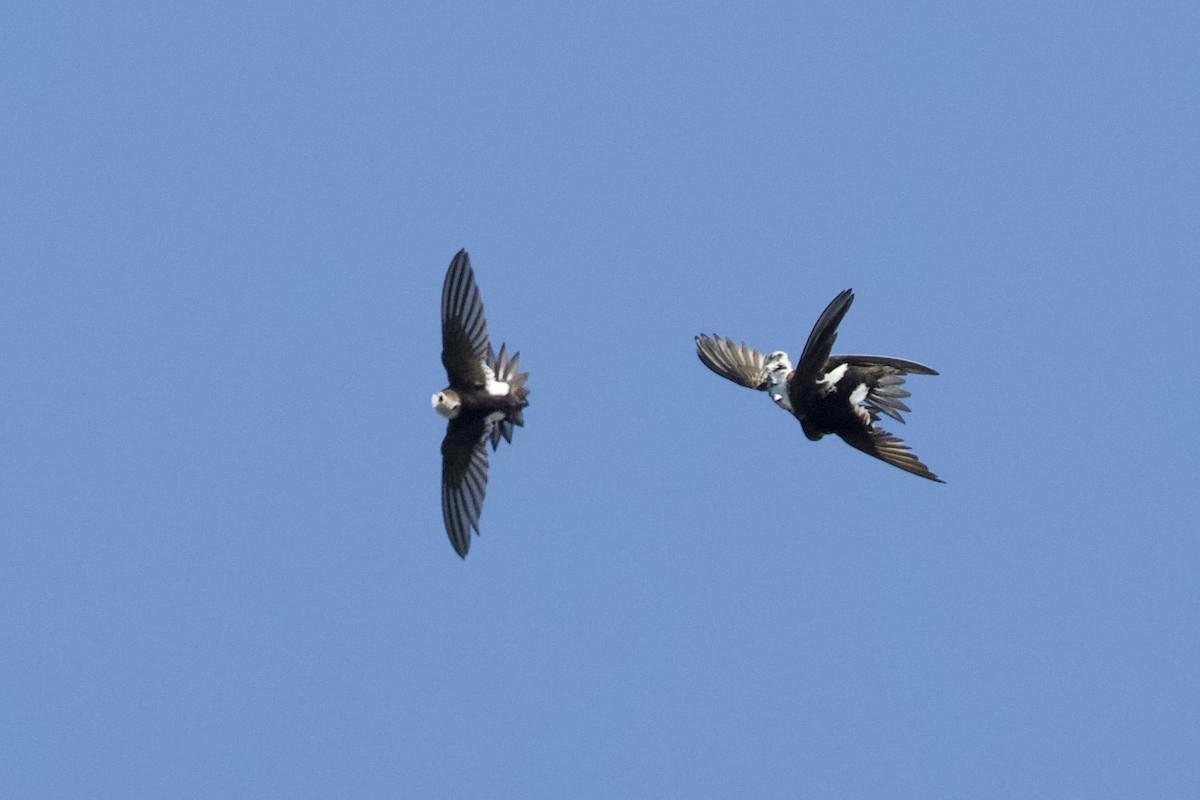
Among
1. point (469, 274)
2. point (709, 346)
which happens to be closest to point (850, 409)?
point (709, 346)

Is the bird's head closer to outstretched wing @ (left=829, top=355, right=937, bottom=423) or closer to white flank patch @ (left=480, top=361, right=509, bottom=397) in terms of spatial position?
white flank patch @ (left=480, top=361, right=509, bottom=397)

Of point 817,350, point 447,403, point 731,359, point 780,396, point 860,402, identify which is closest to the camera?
point 447,403

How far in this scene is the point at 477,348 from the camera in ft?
34.3

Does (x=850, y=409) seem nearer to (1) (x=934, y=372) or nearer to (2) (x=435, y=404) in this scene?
(1) (x=934, y=372)

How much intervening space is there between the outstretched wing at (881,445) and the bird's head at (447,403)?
2.39 metres

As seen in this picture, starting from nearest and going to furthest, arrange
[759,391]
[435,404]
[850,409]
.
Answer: [435,404]
[850,409]
[759,391]

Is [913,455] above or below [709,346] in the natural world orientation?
below

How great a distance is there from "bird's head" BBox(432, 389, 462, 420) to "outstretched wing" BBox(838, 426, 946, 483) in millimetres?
2389

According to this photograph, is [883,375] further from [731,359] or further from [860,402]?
[731,359]

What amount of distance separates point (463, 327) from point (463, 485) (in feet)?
3.00

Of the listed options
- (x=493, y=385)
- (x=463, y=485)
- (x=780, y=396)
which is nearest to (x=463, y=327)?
(x=493, y=385)

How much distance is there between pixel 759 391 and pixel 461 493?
2253mm

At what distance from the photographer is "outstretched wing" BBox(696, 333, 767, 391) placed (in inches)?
484

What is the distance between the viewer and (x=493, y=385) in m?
10.4
